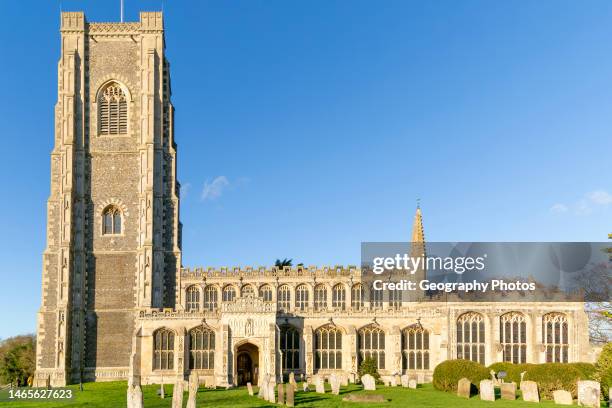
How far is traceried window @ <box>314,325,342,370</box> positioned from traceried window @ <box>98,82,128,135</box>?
23.6 m

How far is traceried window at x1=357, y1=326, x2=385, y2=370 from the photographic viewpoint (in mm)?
49438

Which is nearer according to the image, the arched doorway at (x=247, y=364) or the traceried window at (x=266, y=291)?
the arched doorway at (x=247, y=364)

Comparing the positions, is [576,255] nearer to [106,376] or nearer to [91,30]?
[106,376]

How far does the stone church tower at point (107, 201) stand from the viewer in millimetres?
56000

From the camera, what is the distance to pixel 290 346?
49875mm

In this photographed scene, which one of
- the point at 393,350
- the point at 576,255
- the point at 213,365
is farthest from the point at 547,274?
the point at 213,365

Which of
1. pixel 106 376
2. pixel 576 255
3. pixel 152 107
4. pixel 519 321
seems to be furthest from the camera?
pixel 576 255

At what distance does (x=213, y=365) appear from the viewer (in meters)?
49.0

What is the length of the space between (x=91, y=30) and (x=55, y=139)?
9.58 m

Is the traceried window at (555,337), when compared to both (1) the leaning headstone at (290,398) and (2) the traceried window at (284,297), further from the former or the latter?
(1) the leaning headstone at (290,398)

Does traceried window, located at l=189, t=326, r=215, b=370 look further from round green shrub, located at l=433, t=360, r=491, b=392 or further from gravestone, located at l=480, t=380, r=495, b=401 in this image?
gravestone, located at l=480, t=380, r=495, b=401

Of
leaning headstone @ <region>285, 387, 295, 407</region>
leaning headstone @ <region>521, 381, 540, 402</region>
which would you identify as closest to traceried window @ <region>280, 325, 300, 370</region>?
leaning headstone @ <region>285, 387, 295, 407</region>

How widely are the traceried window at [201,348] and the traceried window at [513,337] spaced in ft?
62.4

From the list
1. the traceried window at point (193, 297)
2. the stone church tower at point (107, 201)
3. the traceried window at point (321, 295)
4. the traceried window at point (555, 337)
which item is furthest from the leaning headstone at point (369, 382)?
the traceried window at point (193, 297)
